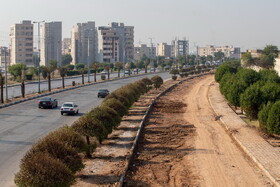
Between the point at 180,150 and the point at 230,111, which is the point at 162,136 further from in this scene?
the point at 230,111

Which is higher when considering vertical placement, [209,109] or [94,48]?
[94,48]

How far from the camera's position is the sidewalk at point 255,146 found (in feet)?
59.5

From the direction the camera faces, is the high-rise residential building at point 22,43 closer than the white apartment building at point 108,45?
Yes

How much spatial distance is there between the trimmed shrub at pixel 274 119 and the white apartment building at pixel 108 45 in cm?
14397

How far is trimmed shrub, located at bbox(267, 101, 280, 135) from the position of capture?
2405cm

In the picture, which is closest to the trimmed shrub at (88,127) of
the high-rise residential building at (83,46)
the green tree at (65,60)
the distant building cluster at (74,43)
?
the distant building cluster at (74,43)

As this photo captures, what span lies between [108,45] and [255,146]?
14829 centimetres

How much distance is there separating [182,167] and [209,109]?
81.0ft

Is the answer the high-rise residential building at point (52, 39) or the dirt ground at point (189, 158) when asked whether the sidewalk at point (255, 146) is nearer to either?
the dirt ground at point (189, 158)

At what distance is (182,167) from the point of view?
739 inches

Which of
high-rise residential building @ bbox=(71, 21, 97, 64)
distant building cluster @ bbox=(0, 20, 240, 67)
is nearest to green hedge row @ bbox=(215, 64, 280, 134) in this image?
distant building cluster @ bbox=(0, 20, 240, 67)

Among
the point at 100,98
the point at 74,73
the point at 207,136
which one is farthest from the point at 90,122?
the point at 74,73

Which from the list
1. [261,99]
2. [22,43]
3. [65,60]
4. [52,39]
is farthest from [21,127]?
[52,39]

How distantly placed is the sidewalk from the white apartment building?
134 meters
